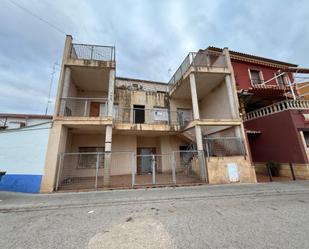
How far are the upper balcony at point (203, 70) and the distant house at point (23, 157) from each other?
9.43 meters

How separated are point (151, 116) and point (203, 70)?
18.8 feet

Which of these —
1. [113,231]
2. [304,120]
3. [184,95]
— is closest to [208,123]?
[184,95]

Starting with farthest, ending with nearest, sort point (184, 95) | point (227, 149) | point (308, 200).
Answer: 1. point (184, 95)
2. point (227, 149)
3. point (308, 200)

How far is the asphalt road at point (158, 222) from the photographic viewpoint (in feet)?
8.85

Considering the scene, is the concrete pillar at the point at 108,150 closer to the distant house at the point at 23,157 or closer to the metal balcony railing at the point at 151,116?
the distant house at the point at 23,157

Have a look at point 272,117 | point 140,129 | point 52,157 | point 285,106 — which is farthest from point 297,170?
point 52,157

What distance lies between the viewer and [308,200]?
5.03 meters

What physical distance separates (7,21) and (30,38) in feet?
3.32

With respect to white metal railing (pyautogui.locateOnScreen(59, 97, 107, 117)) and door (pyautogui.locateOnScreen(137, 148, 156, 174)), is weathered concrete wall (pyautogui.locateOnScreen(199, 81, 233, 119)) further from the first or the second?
white metal railing (pyautogui.locateOnScreen(59, 97, 107, 117))

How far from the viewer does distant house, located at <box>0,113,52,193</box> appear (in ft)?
23.4

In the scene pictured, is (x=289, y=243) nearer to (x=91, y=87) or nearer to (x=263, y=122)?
(x=263, y=122)

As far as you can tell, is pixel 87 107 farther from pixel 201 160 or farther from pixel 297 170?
pixel 297 170

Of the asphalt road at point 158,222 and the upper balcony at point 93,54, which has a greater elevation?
the upper balcony at point 93,54

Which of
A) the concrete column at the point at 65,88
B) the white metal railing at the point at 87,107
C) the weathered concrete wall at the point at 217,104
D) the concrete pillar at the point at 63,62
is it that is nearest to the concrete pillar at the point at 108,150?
the white metal railing at the point at 87,107
